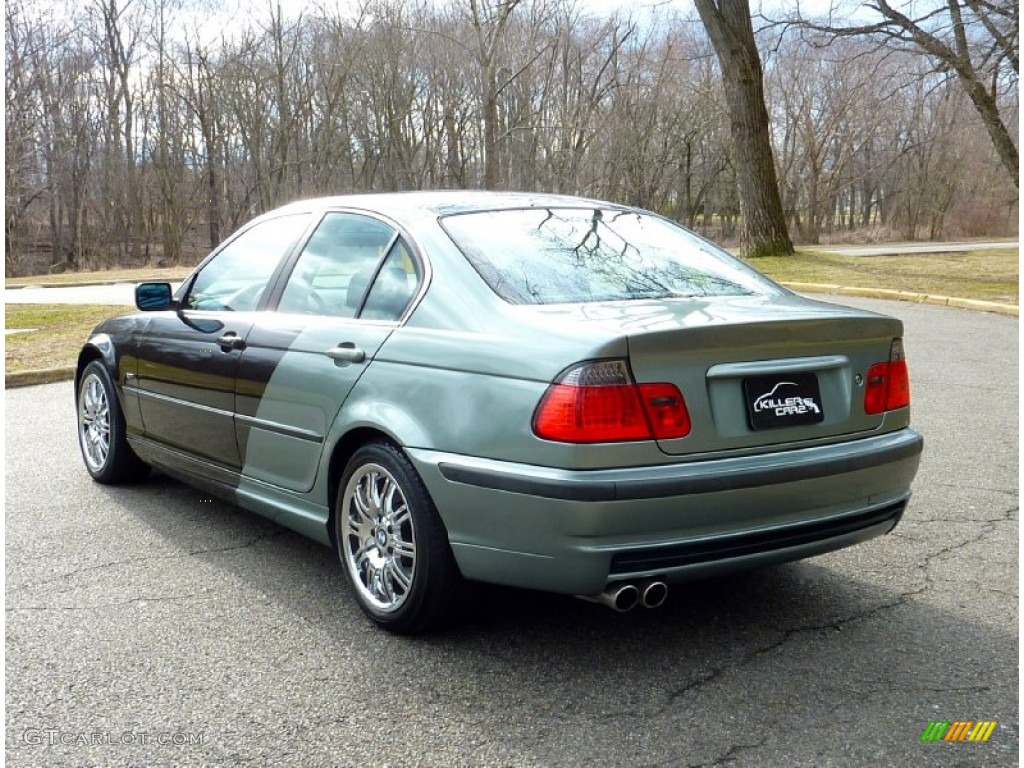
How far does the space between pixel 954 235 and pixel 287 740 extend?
45.1m

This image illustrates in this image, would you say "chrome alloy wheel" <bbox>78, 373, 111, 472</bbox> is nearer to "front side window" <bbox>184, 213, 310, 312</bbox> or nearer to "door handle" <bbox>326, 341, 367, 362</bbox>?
"front side window" <bbox>184, 213, 310, 312</bbox>

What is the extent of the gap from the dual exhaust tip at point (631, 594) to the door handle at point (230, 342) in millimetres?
2019

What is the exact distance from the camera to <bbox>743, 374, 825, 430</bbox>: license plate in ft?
10.5

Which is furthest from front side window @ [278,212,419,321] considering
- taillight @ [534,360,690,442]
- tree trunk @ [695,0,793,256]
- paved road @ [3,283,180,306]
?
tree trunk @ [695,0,793,256]

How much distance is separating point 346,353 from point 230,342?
91cm

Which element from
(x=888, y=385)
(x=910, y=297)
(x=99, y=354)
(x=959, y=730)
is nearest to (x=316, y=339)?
(x=888, y=385)

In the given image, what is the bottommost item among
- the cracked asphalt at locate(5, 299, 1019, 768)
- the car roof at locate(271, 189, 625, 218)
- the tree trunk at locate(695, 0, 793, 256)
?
the cracked asphalt at locate(5, 299, 1019, 768)

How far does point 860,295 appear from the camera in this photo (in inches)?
596

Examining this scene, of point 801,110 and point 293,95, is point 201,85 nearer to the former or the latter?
point 293,95

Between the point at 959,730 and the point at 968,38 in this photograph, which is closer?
the point at 959,730

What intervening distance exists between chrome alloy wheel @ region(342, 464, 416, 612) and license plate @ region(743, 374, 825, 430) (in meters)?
1.15

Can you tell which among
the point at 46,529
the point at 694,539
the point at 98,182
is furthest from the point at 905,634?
the point at 98,182

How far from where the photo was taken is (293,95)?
37.6 meters

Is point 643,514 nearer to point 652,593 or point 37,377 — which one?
point 652,593
